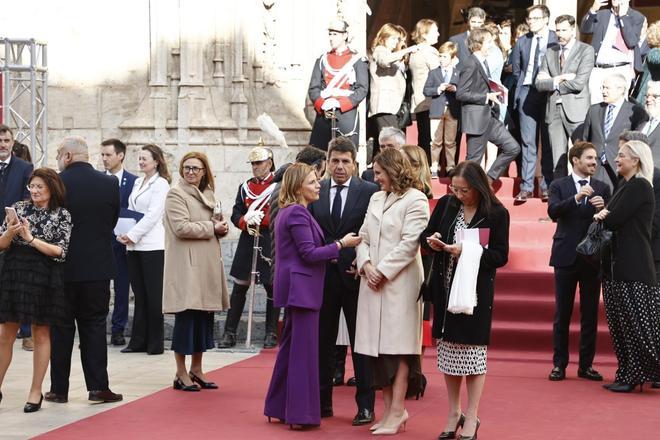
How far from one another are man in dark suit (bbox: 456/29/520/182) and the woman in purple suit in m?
5.09

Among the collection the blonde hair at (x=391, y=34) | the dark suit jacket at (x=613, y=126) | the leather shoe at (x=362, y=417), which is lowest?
the leather shoe at (x=362, y=417)

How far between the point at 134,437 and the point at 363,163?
7.01 m

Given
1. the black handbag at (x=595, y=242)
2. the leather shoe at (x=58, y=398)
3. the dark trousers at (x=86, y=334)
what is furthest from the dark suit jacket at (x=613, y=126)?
the leather shoe at (x=58, y=398)

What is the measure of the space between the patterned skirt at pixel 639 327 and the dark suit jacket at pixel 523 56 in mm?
4264

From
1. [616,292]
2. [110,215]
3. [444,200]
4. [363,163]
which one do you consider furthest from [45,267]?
[363,163]

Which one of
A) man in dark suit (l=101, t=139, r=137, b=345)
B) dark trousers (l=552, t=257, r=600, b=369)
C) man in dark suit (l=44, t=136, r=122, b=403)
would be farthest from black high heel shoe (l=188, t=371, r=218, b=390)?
dark trousers (l=552, t=257, r=600, b=369)

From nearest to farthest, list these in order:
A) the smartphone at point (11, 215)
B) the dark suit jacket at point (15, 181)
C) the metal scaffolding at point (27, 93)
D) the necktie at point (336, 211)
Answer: the smartphone at point (11, 215) < the necktie at point (336, 211) < the dark suit jacket at point (15, 181) < the metal scaffolding at point (27, 93)

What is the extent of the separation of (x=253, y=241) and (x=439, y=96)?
3107 millimetres

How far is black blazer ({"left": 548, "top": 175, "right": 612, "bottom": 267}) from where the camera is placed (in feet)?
33.6

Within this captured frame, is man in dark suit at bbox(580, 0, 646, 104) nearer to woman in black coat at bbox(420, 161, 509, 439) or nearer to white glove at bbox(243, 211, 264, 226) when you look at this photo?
white glove at bbox(243, 211, 264, 226)

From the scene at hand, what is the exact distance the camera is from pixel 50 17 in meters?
14.8

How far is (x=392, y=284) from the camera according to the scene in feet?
26.3

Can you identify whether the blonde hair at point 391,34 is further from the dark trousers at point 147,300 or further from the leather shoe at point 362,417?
the leather shoe at point 362,417

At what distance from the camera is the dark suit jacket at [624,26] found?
1358cm
